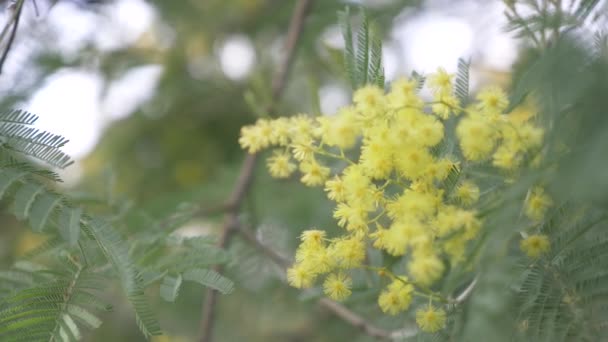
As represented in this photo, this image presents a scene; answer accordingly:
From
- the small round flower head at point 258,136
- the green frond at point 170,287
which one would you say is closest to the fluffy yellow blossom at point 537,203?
the small round flower head at point 258,136

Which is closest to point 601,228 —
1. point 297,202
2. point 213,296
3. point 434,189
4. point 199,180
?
point 434,189

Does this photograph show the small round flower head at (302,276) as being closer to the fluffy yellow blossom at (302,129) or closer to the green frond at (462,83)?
the fluffy yellow blossom at (302,129)

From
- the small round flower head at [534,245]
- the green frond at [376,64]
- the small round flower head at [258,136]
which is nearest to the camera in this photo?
the small round flower head at [534,245]

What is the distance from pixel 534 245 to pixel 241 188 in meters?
1.44

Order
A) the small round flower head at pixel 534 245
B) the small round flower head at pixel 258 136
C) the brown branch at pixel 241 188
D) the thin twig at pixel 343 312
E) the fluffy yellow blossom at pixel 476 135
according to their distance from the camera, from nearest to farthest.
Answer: the fluffy yellow blossom at pixel 476 135, the small round flower head at pixel 534 245, the small round flower head at pixel 258 136, the thin twig at pixel 343 312, the brown branch at pixel 241 188

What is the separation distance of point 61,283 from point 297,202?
5.68ft

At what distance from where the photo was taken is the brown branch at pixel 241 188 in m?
2.11

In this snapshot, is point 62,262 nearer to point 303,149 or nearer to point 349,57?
point 303,149

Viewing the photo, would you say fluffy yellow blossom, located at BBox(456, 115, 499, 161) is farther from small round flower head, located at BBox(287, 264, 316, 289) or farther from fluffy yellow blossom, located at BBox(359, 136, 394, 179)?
small round flower head, located at BBox(287, 264, 316, 289)

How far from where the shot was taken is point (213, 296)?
2.12m

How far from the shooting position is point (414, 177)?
1000 millimetres

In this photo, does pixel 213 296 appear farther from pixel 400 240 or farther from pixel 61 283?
pixel 400 240

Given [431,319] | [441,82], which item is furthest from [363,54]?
[431,319]

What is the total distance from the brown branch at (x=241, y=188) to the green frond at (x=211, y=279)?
79cm
